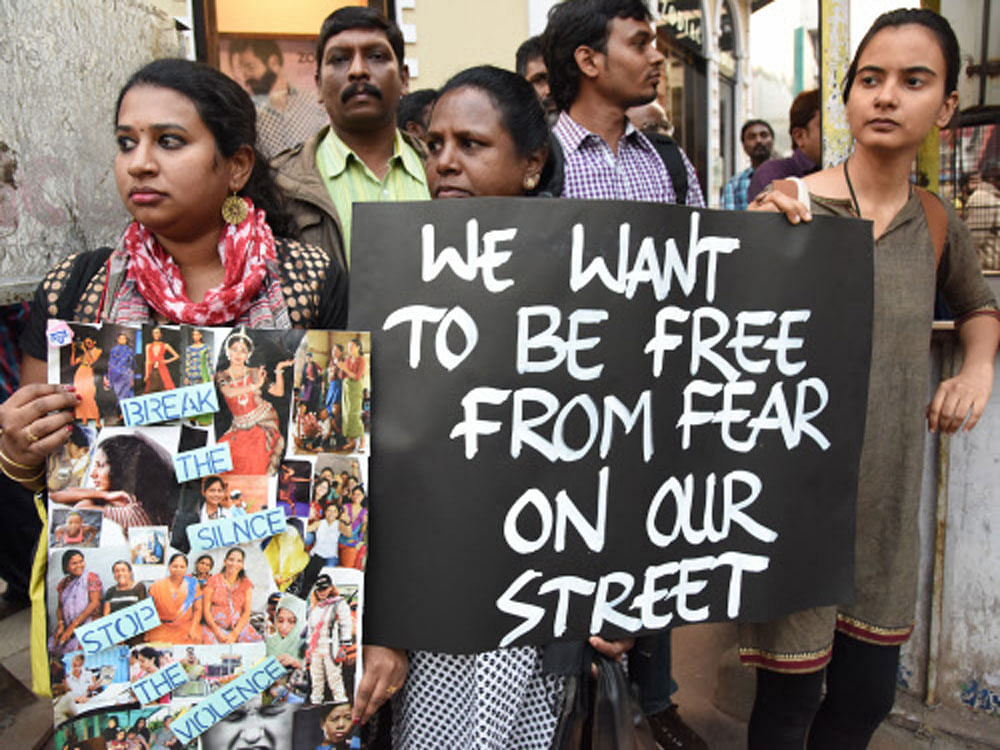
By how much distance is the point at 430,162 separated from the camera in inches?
69.9

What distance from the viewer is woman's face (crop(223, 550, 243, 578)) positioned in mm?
1247

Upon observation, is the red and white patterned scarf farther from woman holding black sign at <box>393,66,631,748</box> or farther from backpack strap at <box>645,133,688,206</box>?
backpack strap at <box>645,133,688,206</box>

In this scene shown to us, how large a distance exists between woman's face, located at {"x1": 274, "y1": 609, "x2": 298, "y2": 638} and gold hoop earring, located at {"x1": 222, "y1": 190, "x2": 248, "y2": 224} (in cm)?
73

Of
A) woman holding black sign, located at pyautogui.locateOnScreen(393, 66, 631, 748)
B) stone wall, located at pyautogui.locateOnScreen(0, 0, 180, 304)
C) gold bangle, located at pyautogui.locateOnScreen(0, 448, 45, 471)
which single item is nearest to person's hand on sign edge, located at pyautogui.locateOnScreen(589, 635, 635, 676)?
woman holding black sign, located at pyautogui.locateOnScreen(393, 66, 631, 748)

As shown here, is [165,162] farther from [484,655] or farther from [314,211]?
[484,655]

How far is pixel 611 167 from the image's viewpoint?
251cm

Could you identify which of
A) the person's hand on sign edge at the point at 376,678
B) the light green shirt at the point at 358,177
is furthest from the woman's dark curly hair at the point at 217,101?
the person's hand on sign edge at the point at 376,678

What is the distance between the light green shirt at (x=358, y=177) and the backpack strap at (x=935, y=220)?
1408 millimetres

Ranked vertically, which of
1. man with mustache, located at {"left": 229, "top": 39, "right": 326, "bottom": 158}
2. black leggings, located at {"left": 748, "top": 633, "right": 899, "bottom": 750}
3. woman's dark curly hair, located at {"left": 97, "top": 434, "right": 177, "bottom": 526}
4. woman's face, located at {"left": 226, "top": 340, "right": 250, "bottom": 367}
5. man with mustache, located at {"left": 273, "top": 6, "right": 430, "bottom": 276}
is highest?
man with mustache, located at {"left": 229, "top": 39, "right": 326, "bottom": 158}

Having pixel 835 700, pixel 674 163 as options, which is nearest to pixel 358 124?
pixel 674 163

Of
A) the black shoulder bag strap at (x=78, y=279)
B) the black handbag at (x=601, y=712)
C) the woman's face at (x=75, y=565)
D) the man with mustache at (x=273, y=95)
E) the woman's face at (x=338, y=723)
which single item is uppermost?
the man with mustache at (x=273, y=95)

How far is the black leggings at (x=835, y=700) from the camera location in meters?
1.87

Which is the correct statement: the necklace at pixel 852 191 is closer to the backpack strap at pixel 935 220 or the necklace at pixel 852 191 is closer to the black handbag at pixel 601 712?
the backpack strap at pixel 935 220

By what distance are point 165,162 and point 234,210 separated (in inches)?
6.2
